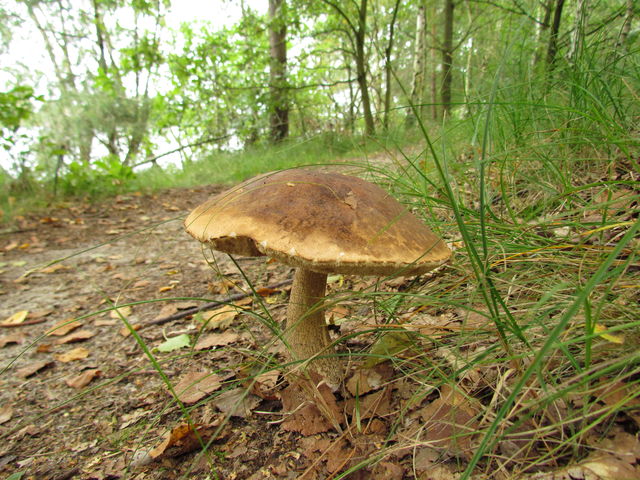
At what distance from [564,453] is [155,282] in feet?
8.77

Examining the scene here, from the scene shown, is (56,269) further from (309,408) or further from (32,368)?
(309,408)

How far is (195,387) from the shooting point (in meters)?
→ 1.47

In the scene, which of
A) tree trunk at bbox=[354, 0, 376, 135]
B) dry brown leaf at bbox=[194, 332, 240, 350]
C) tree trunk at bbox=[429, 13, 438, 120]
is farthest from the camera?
tree trunk at bbox=[354, 0, 376, 135]

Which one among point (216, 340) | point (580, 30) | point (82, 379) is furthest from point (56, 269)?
point (580, 30)

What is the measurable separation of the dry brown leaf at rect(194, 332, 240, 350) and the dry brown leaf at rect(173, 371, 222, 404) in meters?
0.20

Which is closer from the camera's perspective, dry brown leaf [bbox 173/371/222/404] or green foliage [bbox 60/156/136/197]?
dry brown leaf [bbox 173/371/222/404]

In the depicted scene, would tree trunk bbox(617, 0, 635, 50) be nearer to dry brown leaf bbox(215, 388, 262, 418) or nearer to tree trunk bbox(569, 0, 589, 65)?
tree trunk bbox(569, 0, 589, 65)

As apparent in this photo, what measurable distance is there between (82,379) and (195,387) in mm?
578

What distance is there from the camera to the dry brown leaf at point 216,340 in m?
1.76

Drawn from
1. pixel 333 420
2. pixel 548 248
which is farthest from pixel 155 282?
pixel 548 248

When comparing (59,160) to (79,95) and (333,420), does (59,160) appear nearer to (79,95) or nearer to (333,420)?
(79,95)

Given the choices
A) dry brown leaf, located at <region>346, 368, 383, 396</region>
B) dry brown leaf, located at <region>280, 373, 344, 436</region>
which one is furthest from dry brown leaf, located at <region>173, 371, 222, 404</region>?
dry brown leaf, located at <region>346, 368, 383, 396</region>

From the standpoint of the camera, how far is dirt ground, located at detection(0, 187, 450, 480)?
1119mm

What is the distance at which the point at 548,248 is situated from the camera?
128 centimetres
